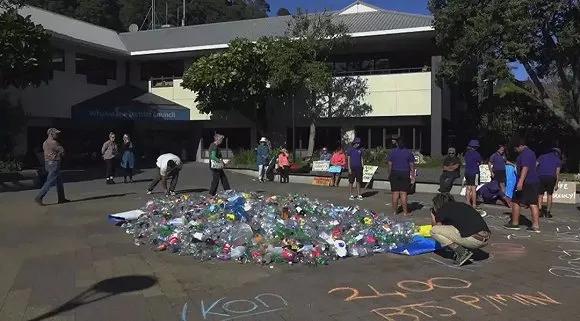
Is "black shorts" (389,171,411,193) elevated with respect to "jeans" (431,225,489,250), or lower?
elevated

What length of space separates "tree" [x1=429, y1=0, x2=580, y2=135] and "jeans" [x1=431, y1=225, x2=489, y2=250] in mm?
13866

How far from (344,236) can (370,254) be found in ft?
1.59

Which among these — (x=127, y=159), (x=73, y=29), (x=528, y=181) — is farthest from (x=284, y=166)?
(x=73, y=29)

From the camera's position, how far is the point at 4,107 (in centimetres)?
2297

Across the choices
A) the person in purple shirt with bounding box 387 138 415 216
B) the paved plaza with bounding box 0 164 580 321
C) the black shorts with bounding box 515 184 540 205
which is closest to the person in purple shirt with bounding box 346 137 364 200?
the person in purple shirt with bounding box 387 138 415 216

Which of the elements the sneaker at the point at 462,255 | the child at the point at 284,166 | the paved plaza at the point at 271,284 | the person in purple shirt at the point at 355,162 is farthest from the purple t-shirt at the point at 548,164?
the child at the point at 284,166

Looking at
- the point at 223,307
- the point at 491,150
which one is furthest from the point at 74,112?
the point at 223,307

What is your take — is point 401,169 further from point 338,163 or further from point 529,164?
point 338,163

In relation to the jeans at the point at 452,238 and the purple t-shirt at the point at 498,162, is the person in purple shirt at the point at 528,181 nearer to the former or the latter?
the jeans at the point at 452,238

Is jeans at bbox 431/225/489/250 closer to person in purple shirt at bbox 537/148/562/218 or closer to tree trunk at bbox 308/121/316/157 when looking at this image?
person in purple shirt at bbox 537/148/562/218

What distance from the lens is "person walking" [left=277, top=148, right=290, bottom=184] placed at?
66.1ft

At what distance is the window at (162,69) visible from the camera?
105ft

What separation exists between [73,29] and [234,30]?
8436 mm

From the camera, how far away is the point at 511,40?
1977cm
